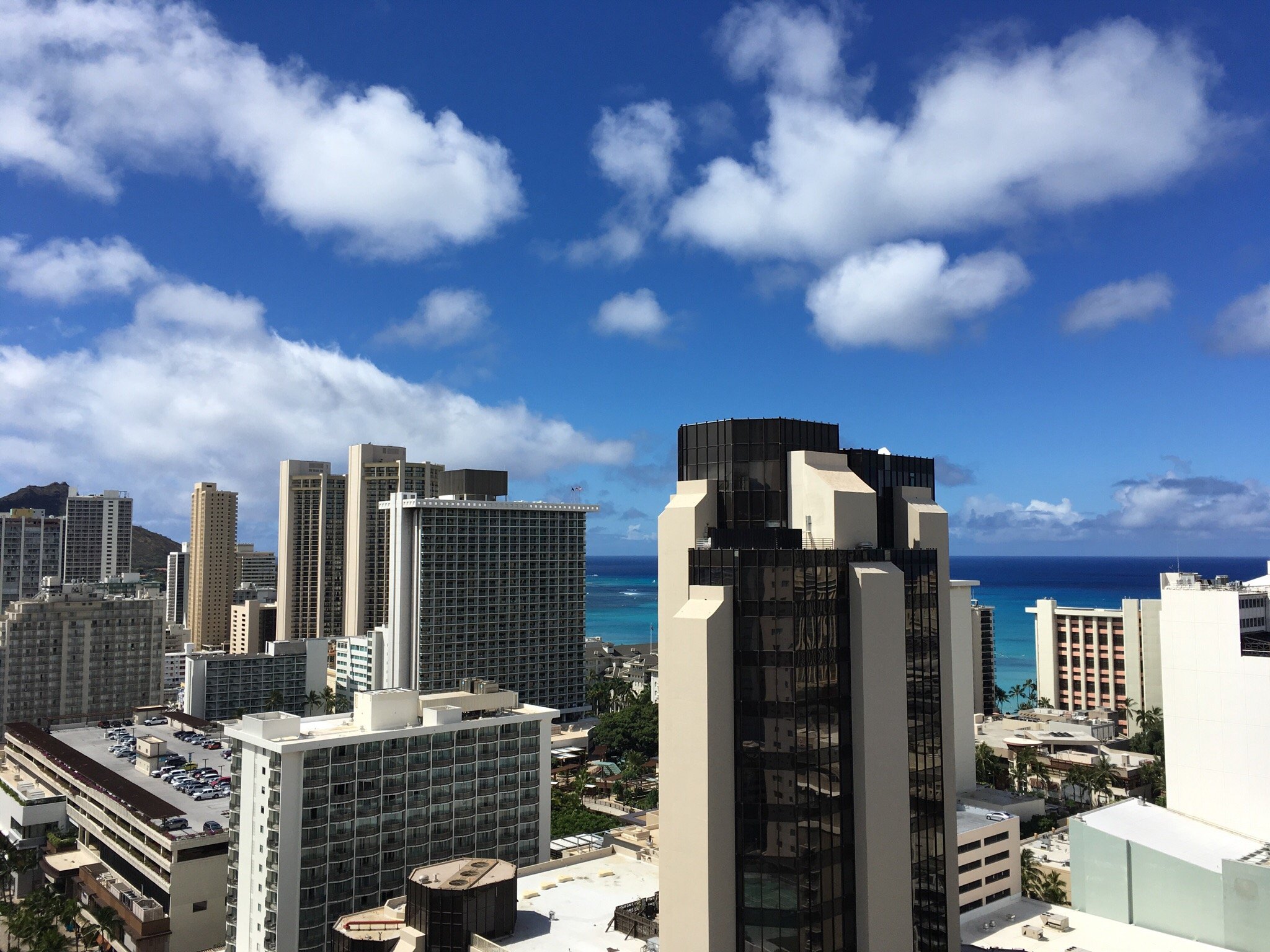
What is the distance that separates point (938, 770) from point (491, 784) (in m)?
37.9

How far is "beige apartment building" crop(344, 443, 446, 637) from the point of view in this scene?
173 m

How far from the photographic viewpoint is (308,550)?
194625 mm

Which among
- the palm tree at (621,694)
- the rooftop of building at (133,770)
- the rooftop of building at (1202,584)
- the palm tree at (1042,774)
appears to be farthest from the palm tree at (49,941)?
the palm tree at (1042,774)

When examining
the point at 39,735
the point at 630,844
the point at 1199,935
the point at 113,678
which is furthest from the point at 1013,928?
the point at 113,678

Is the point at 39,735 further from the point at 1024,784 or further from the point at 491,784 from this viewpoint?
the point at 1024,784

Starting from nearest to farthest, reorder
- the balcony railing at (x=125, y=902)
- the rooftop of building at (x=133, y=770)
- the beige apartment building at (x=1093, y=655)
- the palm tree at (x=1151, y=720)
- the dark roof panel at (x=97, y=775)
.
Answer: the balcony railing at (x=125, y=902), the rooftop of building at (x=133, y=770), the dark roof panel at (x=97, y=775), the palm tree at (x=1151, y=720), the beige apartment building at (x=1093, y=655)

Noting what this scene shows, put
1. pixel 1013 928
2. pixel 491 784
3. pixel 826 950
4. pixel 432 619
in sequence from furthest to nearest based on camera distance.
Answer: pixel 432 619
pixel 491 784
pixel 1013 928
pixel 826 950

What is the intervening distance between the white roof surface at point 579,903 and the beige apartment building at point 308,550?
146m

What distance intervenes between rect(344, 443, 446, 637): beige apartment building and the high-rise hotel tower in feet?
476

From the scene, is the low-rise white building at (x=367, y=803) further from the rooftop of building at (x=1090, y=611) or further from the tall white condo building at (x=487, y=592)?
the rooftop of building at (x=1090, y=611)

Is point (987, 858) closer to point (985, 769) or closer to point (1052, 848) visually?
point (1052, 848)

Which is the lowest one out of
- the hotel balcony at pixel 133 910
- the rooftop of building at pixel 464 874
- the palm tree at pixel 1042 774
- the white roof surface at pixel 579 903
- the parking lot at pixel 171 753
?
→ the hotel balcony at pixel 133 910

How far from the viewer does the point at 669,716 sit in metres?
32.6

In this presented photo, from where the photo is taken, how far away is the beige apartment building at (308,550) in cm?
19262
